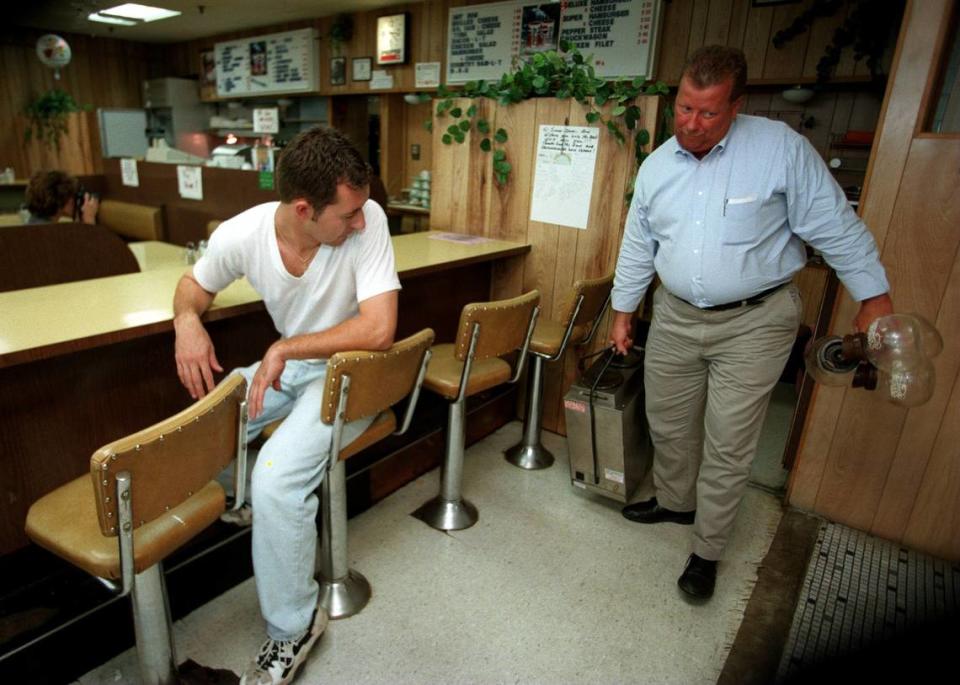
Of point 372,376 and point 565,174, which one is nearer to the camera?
point 372,376

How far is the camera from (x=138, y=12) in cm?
586

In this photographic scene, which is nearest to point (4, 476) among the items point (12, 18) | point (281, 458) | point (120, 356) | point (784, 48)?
point (120, 356)

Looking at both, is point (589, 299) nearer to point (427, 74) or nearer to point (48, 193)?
point (48, 193)

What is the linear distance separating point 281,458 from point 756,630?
145cm

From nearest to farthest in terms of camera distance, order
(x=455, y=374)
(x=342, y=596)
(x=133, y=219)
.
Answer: (x=342, y=596) → (x=455, y=374) → (x=133, y=219)

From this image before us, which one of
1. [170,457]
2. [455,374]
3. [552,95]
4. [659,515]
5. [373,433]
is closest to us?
[170,457]

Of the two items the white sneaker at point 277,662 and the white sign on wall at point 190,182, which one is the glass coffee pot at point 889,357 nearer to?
the white sneaker at point 277,662

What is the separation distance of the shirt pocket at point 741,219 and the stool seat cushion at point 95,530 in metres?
1.48

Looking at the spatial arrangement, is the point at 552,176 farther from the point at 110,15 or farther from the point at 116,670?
the point at 110,15

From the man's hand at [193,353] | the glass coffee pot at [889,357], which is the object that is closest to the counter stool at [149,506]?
the man's hand at [193,353]

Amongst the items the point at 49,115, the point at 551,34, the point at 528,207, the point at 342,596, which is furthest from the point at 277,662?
the point at 49,115

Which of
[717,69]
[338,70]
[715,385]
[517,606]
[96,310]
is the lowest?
[517,606]

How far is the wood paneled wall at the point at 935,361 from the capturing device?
5.84 ft

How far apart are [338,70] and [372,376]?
5.46m
